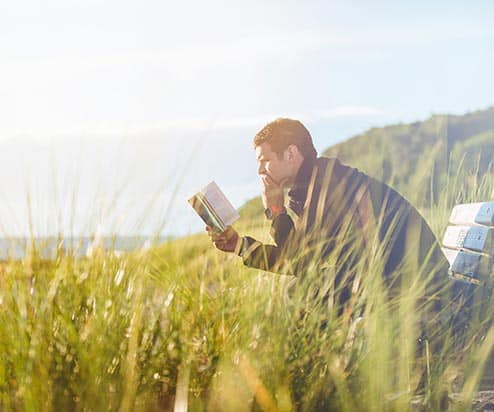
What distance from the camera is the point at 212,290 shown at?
4.12 meters

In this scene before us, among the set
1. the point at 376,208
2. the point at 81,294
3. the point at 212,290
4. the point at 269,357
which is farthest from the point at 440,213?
the point at 81,294

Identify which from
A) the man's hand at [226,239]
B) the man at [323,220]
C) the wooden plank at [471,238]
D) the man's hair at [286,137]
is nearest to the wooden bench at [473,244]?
the wooden plank at [471,238]

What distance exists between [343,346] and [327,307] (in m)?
0.20

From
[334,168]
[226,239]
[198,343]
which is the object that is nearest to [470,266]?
[334,168]

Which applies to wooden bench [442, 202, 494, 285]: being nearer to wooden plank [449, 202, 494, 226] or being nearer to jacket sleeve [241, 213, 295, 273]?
wooden plank [449, 202, 494, 226]

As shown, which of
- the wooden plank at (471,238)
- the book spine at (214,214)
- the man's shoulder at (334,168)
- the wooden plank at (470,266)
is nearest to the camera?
the book spine at (214,214)

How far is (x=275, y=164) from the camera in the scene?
4539mm

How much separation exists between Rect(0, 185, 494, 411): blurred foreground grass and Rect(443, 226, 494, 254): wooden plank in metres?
1.44

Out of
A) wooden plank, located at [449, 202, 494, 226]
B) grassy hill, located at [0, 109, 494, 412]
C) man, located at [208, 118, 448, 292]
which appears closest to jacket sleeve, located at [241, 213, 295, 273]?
man, located at [208, 118, 448, 292]

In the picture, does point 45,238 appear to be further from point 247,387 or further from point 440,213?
point 440,213

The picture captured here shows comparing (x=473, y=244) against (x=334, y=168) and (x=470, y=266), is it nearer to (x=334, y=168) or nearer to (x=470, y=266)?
(x=470, y=266)

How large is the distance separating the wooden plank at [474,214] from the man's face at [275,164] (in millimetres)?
1482

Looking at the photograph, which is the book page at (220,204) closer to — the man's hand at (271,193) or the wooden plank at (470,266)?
the man's hand at (271,193)

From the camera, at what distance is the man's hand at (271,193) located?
4.65 m
